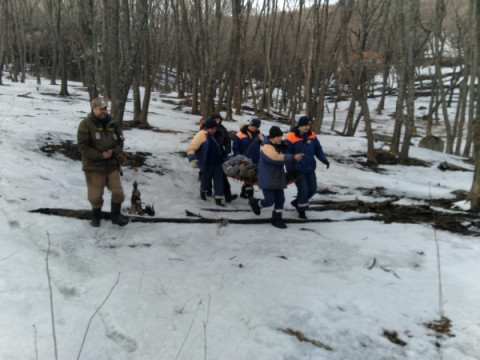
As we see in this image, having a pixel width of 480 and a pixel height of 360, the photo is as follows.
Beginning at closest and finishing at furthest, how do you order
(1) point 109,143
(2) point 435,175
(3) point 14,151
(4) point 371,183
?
(1) point 109,143 < (3) point 14,151 < (4) point 371,183 < (2) point 435,175

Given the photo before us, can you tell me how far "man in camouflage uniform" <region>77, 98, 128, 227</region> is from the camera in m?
4.80

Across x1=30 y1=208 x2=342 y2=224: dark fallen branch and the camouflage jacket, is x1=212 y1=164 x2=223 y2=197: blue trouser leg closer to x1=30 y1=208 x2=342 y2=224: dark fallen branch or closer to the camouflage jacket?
x1=30 y1=208 x2=342 y2=224: dark fallen branch

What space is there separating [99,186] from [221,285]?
7.76ft

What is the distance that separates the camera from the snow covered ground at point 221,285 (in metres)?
2.92

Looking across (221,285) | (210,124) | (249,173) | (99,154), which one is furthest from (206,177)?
(221,285)

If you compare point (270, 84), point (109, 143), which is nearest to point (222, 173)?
point (109, 143)

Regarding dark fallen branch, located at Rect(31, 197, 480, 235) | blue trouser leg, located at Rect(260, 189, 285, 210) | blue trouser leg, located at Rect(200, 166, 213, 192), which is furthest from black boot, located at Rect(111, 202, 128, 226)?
blue trouser leg, located at Rect(260, 189, 285, 210)

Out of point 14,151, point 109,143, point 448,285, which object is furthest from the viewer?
point 14,151

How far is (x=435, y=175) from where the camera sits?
11.0 m

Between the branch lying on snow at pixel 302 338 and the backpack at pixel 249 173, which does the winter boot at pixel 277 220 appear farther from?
Answer: the branch lying on snow at pixel 302 338

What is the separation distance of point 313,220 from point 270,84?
22739 mm

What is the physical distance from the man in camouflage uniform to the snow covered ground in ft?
1.15

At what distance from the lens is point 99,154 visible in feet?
15.9

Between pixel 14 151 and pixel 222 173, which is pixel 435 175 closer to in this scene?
pixel 222 173
